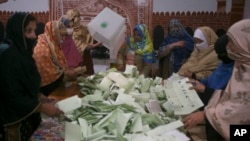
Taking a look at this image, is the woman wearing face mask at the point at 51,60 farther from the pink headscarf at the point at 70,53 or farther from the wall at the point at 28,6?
the wall at the point at 28,6

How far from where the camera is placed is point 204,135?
1685mm

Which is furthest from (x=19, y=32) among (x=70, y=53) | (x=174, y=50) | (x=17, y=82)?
(x=174, y=50)

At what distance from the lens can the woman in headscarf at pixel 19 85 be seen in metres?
1.38

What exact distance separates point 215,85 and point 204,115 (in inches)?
12.8

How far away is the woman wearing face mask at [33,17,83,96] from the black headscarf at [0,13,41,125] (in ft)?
1.94

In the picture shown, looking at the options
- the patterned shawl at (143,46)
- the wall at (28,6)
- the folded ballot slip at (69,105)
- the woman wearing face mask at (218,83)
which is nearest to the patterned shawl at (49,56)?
the folded ballot slip at (69,105)

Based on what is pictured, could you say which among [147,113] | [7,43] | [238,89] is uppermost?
[7,43]

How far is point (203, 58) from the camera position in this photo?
273 centimetres

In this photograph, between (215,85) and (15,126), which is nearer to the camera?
(15,126)

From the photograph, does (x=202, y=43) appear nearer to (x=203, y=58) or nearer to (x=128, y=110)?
(x=203, y=58)

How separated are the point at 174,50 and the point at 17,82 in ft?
7.83

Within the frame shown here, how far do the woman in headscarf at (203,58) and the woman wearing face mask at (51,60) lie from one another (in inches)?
39.8

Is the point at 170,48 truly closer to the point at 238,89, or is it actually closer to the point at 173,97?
the point at 173,97

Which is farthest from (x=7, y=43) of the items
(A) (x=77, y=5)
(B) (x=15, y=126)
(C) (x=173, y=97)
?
(A) (x=77, y=5)
